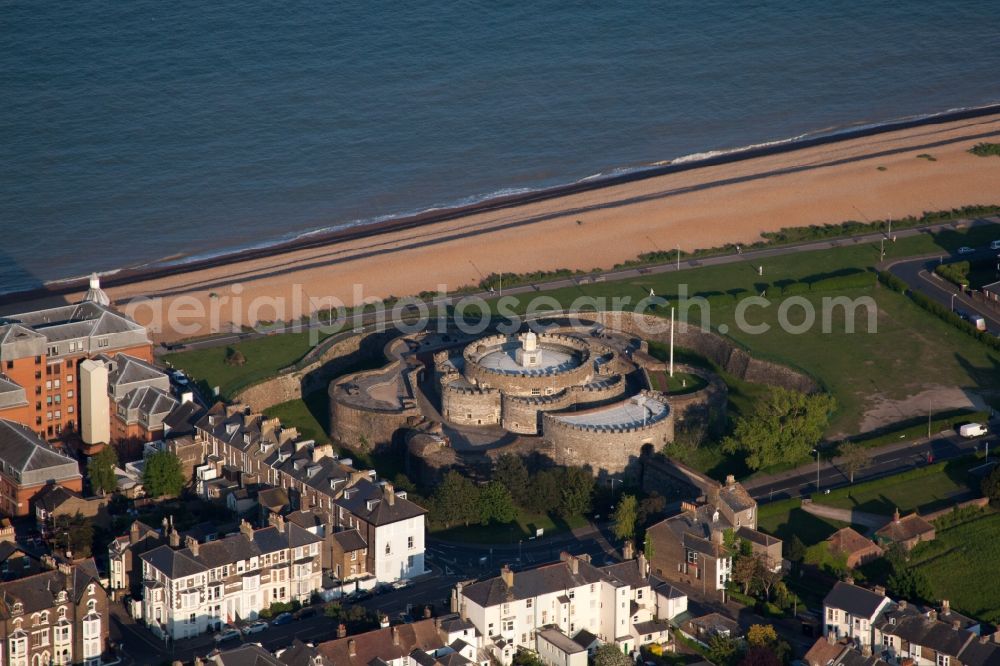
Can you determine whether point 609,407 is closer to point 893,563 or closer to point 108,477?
point 893,563

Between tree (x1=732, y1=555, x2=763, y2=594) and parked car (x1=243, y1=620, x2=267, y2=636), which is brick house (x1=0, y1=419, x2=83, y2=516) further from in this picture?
tree (x1=732, y1=555, x2=763, y2=594)

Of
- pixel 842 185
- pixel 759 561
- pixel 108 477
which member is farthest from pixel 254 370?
pixel 842 185

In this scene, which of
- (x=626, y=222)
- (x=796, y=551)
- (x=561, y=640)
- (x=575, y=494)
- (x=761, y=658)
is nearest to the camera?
(x=761, y=658)

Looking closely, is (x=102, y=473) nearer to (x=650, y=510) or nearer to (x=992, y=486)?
(x=650, y=510)

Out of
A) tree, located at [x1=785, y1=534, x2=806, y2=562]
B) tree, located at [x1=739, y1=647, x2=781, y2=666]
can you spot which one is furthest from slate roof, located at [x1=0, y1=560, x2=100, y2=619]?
tree, located at [x1=785, y1=534, x2=806, y2=562]

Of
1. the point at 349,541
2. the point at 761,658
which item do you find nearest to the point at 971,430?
the point at 761,658
